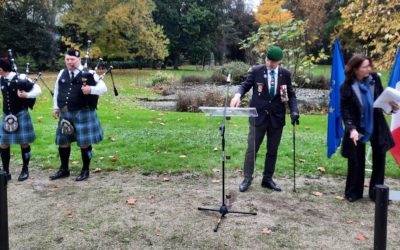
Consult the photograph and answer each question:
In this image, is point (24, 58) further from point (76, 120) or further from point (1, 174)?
point (1, 174)

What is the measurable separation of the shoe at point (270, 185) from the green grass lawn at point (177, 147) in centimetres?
71

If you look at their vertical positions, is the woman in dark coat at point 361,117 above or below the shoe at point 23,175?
above

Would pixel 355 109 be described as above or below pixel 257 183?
above

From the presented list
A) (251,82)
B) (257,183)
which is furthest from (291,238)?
(251,82)

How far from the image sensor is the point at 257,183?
6.04 m

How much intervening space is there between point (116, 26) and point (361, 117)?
30768 millimetres

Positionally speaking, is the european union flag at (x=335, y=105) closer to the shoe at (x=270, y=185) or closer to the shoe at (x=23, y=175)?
the shoe at (x=270, y=185)

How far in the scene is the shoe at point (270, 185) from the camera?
18.8 ft

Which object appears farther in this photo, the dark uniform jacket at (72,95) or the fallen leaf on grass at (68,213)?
the dark uniform jacket at (72,95)

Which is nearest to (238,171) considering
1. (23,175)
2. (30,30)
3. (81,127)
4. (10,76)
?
(81,127)

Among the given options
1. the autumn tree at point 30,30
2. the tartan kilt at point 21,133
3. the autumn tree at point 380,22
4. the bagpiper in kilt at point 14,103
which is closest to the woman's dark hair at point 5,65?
the bagpiper in kilt at point 14,103

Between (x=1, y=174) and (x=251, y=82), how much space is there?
11.5 ft

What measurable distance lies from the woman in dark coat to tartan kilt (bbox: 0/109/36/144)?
440 cm

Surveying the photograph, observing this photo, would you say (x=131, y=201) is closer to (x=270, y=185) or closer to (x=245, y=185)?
(x=245, y=185)
